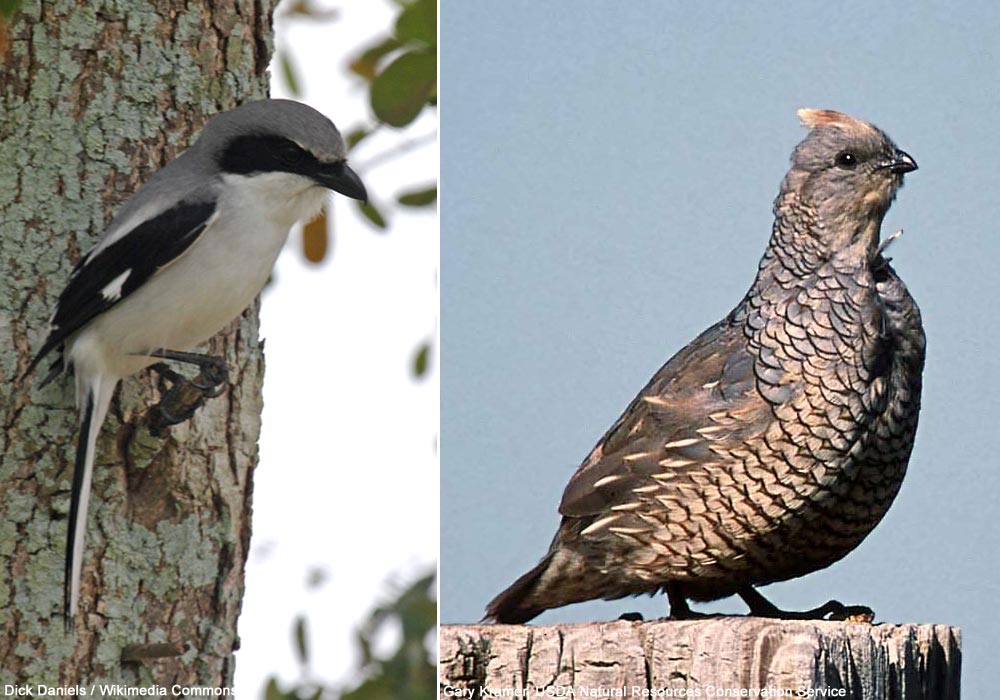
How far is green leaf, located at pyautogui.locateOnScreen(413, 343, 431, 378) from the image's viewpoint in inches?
135

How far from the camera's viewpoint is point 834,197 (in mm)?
2008

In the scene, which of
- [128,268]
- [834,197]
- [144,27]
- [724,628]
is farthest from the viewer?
[144,27]

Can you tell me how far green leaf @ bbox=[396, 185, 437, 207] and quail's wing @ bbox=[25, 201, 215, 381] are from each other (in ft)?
2.95

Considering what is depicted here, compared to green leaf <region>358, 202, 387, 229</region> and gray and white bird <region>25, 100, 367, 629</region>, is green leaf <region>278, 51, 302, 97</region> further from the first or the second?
gray and white bird <region>25, 100, 367, 629</region>

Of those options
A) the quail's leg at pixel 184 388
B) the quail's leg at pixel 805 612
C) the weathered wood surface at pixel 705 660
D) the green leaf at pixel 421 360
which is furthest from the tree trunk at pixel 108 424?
the green leaf at pixel 421 360

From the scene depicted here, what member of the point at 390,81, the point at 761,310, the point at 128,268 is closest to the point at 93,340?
the point at 128,268

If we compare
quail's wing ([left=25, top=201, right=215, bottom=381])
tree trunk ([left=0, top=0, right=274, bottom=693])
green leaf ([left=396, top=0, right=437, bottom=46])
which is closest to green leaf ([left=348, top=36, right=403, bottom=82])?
green leaf ([left=396, top=0, right=437, bottom=46])

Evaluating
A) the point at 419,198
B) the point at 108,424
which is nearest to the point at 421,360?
the point at 419,198

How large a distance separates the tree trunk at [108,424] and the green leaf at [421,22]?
364 millimetres

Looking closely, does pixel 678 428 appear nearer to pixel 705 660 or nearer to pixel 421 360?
pixel 705 660

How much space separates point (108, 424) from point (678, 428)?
0.87 m

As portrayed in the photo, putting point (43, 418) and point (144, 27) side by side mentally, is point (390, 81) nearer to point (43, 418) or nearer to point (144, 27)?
point (144, 27)

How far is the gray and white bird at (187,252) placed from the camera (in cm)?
211

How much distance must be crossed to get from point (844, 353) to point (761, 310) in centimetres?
14
